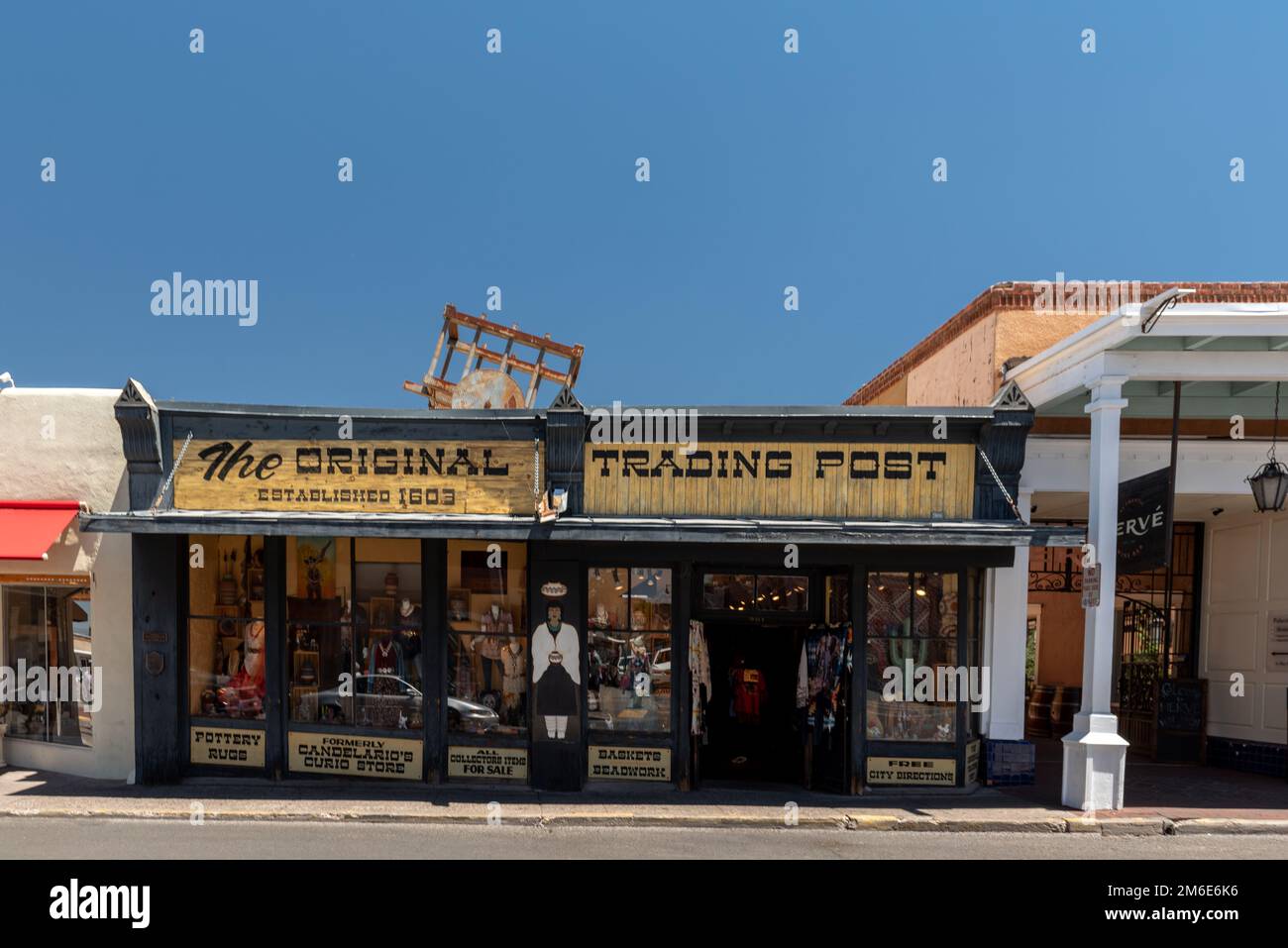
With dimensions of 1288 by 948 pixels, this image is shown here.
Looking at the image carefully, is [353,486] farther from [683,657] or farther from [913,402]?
[913,402]

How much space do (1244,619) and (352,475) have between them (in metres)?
13.0

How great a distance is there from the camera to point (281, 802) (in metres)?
9.02

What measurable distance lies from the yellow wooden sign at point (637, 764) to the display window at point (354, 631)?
2.50 m

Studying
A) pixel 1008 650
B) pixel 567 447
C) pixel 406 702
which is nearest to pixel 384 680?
pixel 406 702

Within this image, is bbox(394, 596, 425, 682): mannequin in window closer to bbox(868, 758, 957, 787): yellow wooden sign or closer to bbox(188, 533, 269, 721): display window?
bbox(188, 533, 269, 721): display window

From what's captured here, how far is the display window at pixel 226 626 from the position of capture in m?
10.1

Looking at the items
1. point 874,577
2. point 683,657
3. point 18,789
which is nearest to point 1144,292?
point 874,577

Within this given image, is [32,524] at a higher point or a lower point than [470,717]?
higher

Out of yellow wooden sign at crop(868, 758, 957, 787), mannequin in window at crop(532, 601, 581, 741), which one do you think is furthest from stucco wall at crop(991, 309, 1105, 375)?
mannequin in window at crop(532, 601, 581, 741)

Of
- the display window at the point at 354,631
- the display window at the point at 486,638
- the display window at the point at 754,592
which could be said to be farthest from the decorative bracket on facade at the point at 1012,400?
the display window at the point at 354,631

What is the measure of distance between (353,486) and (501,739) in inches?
140

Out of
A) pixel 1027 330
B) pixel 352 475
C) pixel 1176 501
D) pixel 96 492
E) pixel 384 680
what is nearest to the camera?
pixel 352 475

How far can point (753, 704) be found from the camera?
11.5 m

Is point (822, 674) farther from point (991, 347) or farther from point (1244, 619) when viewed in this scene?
point (1244, 619)
